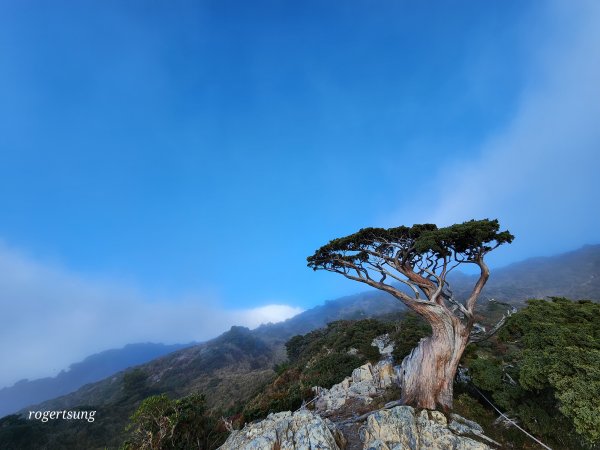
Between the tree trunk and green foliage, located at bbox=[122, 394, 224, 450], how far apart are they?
9.37m

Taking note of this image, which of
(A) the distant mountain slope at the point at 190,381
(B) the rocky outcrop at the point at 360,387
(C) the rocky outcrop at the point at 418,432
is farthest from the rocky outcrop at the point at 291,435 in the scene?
(A) the distant mountain slope at the point at 190,381

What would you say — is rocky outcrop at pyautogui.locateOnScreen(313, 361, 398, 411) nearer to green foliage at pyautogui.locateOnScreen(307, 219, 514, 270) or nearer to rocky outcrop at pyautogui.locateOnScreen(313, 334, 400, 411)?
rocky outcrop at pyautogui.locateOnScreen(313, 334, 400, 411)

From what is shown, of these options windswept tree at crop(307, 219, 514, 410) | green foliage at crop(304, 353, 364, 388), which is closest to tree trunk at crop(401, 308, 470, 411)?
windswept tree at crop(307, 219, 514, 410)

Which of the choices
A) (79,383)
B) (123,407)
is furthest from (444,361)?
(79,383)

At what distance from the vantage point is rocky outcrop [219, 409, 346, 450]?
9.51 metres

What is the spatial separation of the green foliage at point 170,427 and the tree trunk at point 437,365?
30.7ft

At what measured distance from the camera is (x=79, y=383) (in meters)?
194

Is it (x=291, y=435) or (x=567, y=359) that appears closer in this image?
(x=567, y=359)

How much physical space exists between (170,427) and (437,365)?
1190 cm

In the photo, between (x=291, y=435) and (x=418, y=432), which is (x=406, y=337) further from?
(x=291, y=435)

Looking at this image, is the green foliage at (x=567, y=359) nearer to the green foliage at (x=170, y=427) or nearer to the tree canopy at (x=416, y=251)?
the tree canopy at (x=416, y=251)

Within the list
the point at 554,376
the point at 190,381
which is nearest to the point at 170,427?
the point at 554,376

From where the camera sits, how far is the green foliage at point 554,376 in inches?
320

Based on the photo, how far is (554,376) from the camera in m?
8.92
